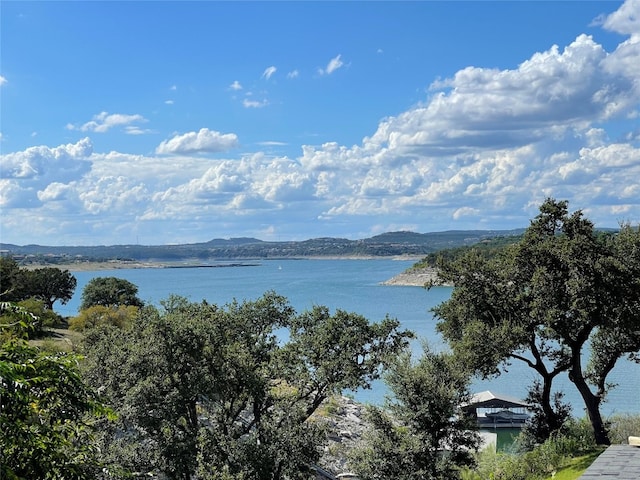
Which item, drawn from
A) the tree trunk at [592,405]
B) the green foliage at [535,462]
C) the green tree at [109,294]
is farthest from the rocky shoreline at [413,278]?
the green foliage at [535,462]

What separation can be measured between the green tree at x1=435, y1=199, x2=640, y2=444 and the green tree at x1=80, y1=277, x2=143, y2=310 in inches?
2045

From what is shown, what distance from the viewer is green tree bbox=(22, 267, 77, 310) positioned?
68.8 m

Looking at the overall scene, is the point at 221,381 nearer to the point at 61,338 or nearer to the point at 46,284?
the point at 61,338

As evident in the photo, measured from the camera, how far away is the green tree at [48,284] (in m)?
68.8

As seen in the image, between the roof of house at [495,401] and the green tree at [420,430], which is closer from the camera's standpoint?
the green tree at [420,430]

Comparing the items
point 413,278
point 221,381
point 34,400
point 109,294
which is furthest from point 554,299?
point 413,278

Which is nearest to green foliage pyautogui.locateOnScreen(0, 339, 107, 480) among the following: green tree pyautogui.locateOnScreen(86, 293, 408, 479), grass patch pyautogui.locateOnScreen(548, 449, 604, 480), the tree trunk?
green tree pyautogui.locateOnScreen(86, 293, 408, 479)

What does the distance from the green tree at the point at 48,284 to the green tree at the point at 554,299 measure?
58.9 meters

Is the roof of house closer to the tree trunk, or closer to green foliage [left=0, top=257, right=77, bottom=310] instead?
the tree trunk

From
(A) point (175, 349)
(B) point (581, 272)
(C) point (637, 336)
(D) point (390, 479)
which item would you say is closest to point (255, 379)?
(A) point (175, 349)

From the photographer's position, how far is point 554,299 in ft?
61.1

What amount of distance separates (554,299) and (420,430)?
6.31m

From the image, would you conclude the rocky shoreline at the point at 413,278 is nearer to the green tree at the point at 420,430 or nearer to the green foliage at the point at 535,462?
the green foliage at the point at 535,462

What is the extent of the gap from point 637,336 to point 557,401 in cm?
341
